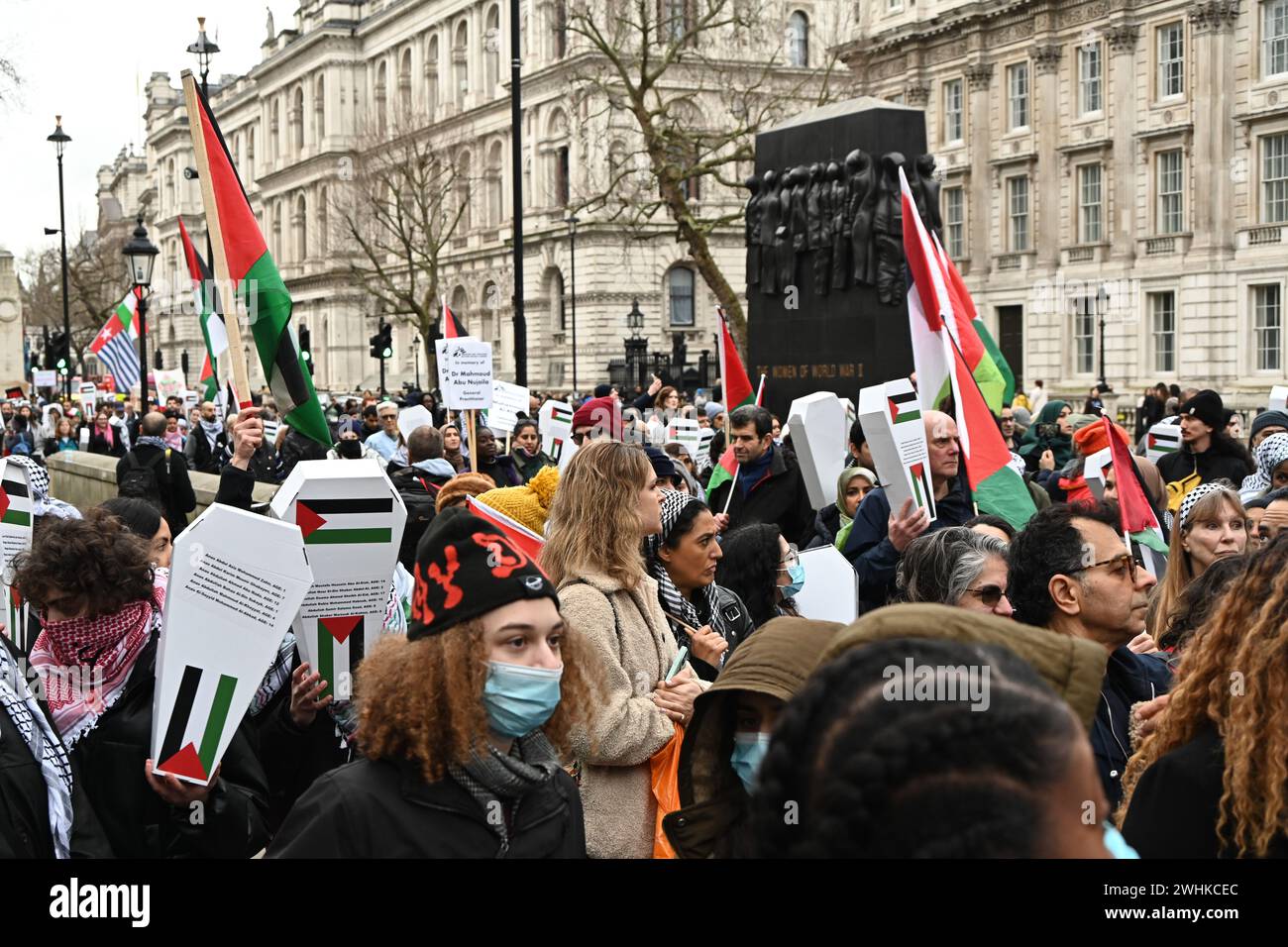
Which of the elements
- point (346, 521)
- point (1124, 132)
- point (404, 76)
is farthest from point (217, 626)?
point (404, 76)

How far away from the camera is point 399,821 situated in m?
2.80

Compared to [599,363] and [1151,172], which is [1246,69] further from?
[599,363]

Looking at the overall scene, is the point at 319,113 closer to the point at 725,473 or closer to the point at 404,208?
the point at 404,208

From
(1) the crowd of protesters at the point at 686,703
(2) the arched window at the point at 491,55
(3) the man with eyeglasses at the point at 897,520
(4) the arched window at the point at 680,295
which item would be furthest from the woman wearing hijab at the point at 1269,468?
(2) the arched window at the point at 491,55

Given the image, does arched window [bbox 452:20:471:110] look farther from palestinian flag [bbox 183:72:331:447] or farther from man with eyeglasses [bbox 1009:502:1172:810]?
man with eyeglasses [bbox 1009:502:1172:810]

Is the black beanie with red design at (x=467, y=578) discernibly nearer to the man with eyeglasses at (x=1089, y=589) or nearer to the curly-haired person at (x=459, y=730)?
the curly-haired person at (x=459, y=730)

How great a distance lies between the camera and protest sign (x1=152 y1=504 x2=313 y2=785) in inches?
143

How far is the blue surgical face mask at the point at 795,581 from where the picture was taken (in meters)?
5.97

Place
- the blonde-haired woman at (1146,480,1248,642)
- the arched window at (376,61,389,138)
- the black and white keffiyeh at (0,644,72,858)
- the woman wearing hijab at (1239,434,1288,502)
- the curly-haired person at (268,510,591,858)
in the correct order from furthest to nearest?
the arched window at (376,61,389,138)
the woman wearing hijab at (1239,434,1288,502)
the blonde-haired woman at (1146,480,1248,642)
the black and white keffiyeh at (0,644,72,858)
the curly-haired person at (268,510,591,858)

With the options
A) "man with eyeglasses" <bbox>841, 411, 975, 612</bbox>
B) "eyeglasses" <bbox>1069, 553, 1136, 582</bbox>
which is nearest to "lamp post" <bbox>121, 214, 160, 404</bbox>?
"man with eyeglasses" <bbox>841, 411, 975, 612</bbox>

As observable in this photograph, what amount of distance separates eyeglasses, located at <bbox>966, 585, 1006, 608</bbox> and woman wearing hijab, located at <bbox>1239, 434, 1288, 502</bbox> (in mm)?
3765

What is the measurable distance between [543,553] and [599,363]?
192ft

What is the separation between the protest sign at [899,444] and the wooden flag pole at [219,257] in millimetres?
2706
